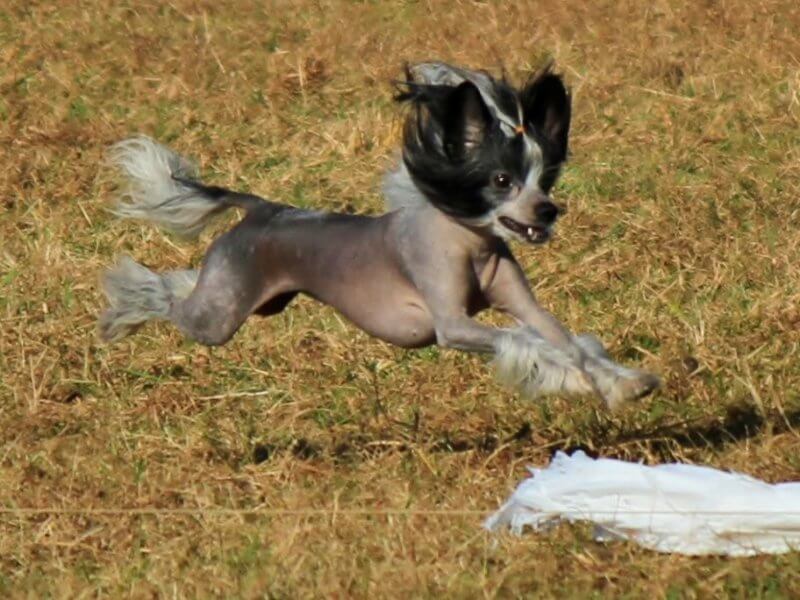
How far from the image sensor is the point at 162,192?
252 inches

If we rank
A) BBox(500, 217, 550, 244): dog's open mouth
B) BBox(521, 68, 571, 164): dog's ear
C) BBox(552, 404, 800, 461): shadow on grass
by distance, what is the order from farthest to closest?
BBox(552, 404, 800, 461): shadow on grass → BBox(521, 68, 571, 164): dog's ear → BBox(500, 217, 550, 244): dog's open mouth

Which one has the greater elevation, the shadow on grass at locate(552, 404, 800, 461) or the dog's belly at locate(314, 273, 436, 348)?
the dog's belly at locate(314, 273, 436, 348)

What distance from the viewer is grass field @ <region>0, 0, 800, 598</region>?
17.1ft

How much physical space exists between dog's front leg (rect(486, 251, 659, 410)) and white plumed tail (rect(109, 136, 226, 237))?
1144 millimetres

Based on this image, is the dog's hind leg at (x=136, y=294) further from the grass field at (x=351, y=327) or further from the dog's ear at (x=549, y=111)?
the dog's ear at (x=549, y=111)

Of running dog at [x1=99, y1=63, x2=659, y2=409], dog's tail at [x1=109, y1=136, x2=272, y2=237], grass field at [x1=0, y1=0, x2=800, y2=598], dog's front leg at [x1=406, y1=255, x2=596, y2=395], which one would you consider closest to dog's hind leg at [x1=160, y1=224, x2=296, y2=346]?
running dog at [x1=99, y1=63, x2=659, y2=409]

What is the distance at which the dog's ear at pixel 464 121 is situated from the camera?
5.39m

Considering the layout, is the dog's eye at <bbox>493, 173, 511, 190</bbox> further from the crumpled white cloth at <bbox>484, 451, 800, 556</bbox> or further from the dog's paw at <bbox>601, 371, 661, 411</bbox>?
the crumpled white cloth at <bbox>484, 451, 800, 556</bbox>

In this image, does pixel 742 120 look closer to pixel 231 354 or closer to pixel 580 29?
pixel 580 29

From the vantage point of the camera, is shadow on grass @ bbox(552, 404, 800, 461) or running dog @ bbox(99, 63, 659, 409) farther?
shadow on grass @ bbox(552, 404, 800, 461)

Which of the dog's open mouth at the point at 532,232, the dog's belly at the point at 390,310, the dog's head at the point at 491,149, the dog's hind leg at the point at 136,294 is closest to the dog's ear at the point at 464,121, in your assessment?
the dog's head at the point at 491,149

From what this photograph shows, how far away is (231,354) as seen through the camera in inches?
288

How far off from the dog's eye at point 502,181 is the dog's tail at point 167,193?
3.51ft

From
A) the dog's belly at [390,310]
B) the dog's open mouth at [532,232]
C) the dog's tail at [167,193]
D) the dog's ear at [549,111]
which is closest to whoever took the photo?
the dog's open mouth at [532,232]
